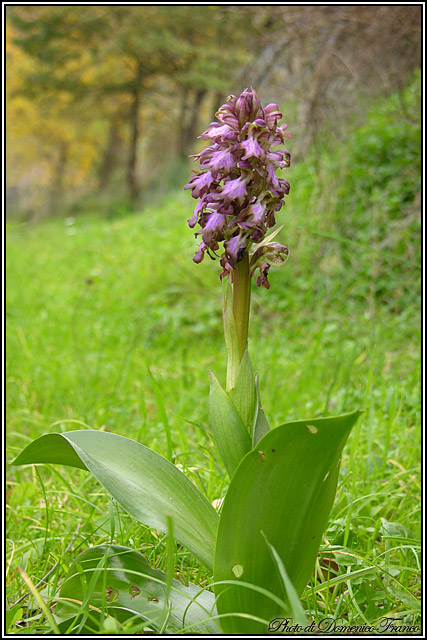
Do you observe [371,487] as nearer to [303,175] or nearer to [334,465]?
[334,465]

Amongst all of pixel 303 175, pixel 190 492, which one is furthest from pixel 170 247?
pixel 190 492

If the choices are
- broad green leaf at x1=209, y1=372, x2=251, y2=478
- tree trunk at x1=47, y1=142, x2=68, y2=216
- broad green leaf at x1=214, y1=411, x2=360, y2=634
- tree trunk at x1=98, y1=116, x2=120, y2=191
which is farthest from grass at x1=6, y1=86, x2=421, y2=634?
tree trunk at x1=47, y1=142, x2=68, y2=216

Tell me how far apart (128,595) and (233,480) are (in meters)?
0.39

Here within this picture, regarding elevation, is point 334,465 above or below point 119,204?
below

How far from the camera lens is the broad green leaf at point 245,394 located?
1.03 meters

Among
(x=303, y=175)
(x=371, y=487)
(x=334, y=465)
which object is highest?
(x=303, y=175)

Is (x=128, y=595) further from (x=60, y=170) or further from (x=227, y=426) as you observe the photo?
(x=60, y=170)

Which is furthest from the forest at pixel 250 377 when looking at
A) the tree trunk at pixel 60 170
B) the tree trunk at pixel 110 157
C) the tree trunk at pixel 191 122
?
the tree trunk at pixel 60 170

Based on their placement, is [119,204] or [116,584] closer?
[116,584]

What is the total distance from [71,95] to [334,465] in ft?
42.2

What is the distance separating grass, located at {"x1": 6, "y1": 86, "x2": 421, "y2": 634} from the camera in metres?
1.34

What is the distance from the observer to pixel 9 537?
1.56 metres

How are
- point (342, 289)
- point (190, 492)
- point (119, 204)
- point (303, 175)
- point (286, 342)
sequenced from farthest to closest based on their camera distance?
point (119, 204) < point (303, 175) < point (342, 289) < point (286, 342) < point (190, 492)

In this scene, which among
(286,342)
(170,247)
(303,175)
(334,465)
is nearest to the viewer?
(334,465)
